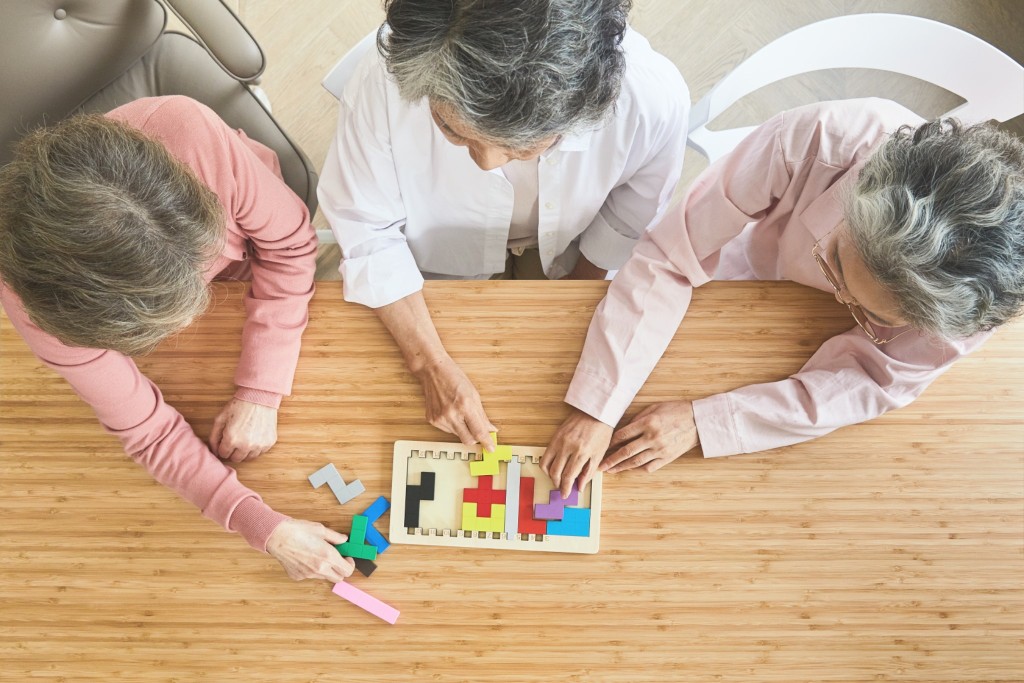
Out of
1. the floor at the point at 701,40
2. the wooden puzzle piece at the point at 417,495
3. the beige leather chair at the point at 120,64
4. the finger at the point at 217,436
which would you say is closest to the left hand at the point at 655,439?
the wooden puzzle piece at the point at 417,495

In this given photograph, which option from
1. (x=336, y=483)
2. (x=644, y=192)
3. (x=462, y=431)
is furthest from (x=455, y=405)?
(x=644, y=192)

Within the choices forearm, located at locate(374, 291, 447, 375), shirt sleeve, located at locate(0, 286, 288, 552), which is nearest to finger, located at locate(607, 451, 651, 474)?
forearm, located at locate(374, 291, 447, 375)

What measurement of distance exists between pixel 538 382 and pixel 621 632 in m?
0.44

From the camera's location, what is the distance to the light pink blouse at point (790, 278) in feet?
3.87

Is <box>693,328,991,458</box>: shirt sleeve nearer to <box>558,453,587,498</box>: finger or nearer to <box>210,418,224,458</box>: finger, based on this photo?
<box>558,453,587,498</box>: finger

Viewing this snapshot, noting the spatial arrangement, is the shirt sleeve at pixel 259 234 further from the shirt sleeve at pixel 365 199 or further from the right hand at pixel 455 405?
the right hand at pixel 455 405

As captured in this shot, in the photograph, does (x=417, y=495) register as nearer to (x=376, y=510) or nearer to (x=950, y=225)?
(x=376, y=510)

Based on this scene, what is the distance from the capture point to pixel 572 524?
1248 mm

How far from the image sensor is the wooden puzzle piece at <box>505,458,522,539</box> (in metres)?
1.25

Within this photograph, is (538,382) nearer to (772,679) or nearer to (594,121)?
(594,121)

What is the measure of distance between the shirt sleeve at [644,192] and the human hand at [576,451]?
0.47 m

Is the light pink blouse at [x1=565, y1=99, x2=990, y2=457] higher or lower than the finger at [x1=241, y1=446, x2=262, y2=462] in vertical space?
higher

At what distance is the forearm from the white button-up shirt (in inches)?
0.8

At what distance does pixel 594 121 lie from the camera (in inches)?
39.9
